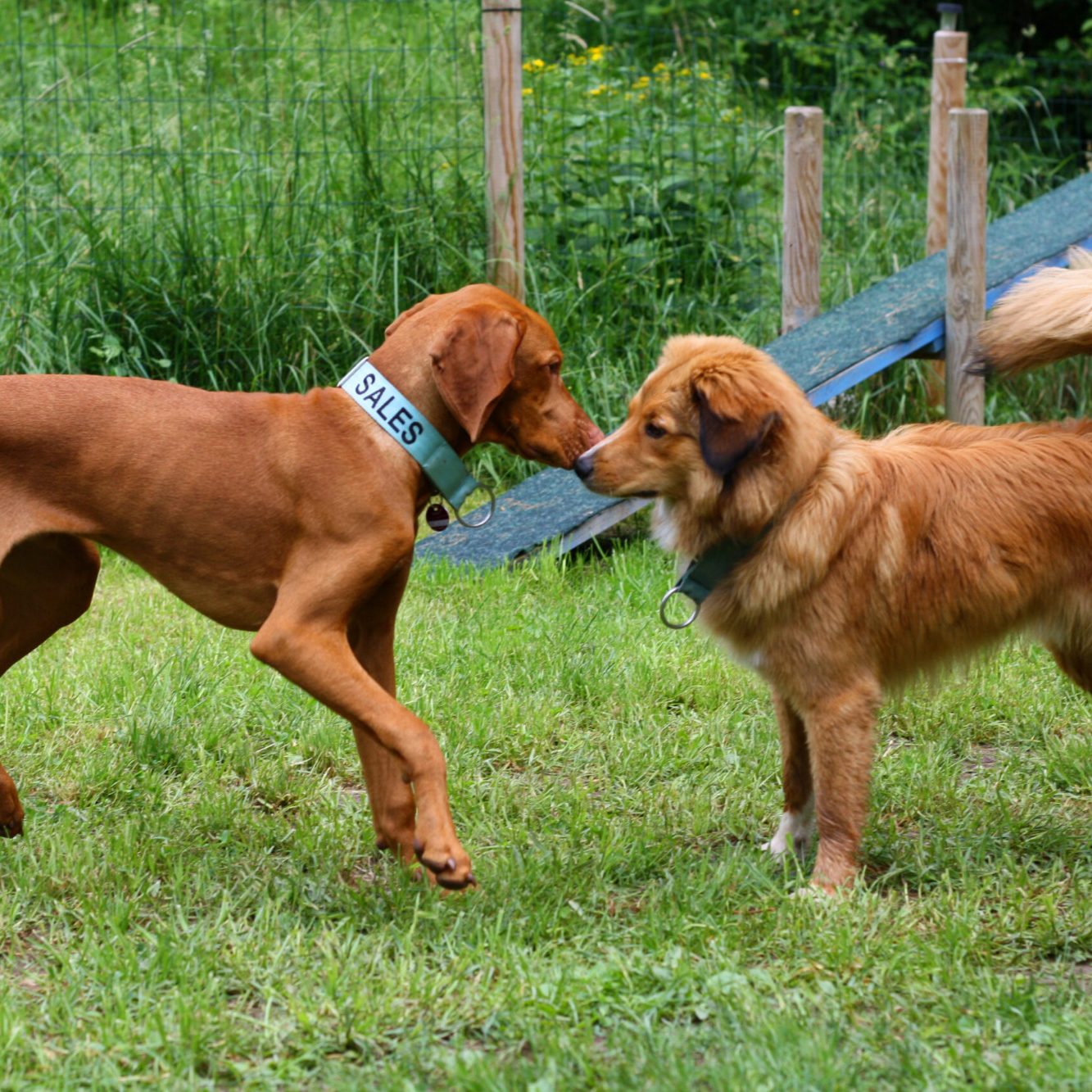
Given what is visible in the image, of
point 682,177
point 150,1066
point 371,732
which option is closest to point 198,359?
point 682,177

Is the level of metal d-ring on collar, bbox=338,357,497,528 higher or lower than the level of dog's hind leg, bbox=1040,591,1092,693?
higher

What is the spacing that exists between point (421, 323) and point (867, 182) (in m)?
6.50

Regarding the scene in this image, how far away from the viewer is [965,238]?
249 inches

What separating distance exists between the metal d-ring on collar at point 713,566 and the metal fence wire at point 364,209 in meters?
3.37

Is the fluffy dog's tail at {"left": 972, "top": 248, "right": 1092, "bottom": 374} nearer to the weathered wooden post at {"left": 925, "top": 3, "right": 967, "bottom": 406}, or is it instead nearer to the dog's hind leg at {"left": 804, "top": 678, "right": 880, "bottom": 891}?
the dog's hind leg at {"left": 804, "top": 678, "right": 880, "bottom": 891}

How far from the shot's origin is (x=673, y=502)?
3.62m

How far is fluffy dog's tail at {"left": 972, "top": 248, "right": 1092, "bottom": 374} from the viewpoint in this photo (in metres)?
3.61

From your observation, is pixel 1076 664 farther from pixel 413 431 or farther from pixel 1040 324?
pixel 413 431

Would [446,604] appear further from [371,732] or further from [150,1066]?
[150,1066]

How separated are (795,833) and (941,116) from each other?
568cm

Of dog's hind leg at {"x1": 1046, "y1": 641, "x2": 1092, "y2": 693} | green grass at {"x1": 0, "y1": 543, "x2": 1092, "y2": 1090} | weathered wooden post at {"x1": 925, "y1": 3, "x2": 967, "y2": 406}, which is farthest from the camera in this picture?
weathered wooden post at {"x1": 925, "y1": 3, "x2": 967, "y2": 406}

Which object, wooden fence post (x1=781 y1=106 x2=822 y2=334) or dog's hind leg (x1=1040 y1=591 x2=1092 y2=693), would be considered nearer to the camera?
dog's hind leg (x1=1040 y1=591 x2=1092 y2=693)

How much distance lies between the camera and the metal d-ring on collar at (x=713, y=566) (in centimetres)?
350

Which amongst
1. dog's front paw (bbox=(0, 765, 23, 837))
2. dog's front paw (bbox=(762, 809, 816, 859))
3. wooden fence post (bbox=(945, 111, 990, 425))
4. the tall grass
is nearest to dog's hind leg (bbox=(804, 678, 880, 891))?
dog's front paw (bbox=(762, 809, 816, 859))
